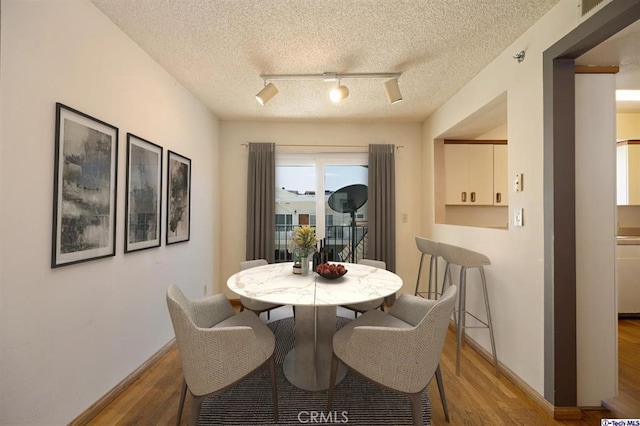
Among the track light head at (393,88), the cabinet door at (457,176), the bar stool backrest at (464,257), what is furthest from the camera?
the cabinet door at (457,176)

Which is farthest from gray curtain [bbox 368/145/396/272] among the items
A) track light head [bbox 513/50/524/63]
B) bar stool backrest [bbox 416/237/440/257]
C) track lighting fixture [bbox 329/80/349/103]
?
track light head [bbox 513/50/524/63]

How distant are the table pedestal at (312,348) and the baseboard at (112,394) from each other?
1102mm

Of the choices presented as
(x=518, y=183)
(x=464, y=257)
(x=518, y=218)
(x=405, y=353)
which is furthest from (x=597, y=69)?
(x=405, y=353)

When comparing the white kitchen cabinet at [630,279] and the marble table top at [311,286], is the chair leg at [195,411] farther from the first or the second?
the white kitchen cabinet at [630,279]

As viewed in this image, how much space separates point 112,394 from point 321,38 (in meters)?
2.84

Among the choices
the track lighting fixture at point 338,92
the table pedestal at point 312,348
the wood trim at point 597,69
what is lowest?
the table pedestal at point 312,348

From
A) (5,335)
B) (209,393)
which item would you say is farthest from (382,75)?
(5,335)

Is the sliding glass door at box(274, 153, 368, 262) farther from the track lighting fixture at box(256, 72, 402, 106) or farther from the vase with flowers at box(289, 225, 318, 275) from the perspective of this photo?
the vase with flowers at box(289, 225, 318, 275)

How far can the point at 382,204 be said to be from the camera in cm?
369

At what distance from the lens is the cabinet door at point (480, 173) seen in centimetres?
344

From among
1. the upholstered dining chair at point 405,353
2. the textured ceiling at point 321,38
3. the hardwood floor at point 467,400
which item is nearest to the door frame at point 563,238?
the hardwood floor at point 467,400

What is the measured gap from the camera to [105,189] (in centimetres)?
176

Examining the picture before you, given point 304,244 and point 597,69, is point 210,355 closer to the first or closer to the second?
point 304,244

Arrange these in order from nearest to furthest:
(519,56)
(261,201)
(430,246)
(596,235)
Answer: (596,235) < (519,56) < (430,246) < (261,201)
